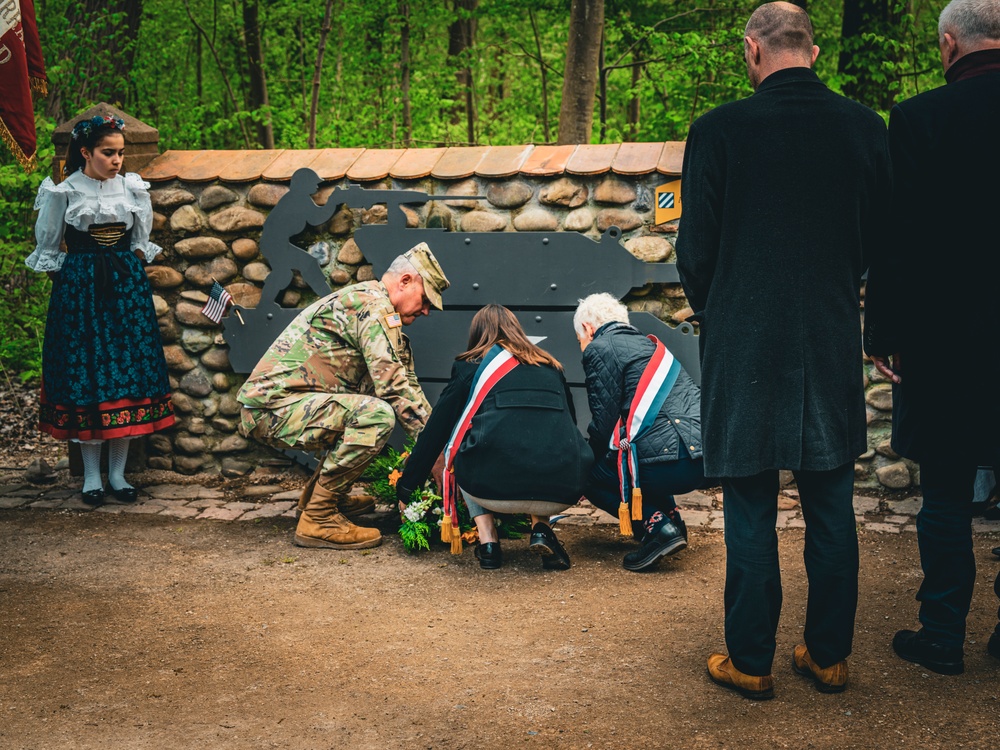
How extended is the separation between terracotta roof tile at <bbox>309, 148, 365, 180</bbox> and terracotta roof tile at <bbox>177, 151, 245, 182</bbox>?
1.79 ft

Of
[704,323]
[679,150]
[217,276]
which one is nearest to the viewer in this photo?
[704,323]

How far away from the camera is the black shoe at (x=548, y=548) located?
4543 mm

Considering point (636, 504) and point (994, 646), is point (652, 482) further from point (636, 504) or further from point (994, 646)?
point (994, 646)

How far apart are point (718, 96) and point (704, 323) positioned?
6606mm

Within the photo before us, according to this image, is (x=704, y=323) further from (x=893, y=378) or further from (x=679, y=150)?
(x=679, y=150)

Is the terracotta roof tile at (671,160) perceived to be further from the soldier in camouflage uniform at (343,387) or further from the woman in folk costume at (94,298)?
the woman in folk costume at (94,298)

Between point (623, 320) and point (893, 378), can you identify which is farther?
point (623, 320)

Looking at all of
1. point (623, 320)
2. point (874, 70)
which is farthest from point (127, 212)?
point (874, 70)

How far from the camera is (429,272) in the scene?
4.97m

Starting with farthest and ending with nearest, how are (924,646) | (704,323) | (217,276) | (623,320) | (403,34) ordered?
(403,34) → (217,276) → (623,320) → (924,646) → (704,323)

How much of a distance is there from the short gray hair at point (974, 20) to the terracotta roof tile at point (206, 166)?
4.04m

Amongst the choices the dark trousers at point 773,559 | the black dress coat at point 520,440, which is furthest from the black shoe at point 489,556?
the dark trousers at point 773,559

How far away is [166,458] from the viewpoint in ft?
20.6

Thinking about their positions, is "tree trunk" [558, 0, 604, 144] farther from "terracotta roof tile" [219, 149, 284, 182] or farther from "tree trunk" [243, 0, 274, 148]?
"tree trunk" [243, 0, 274, 148]
